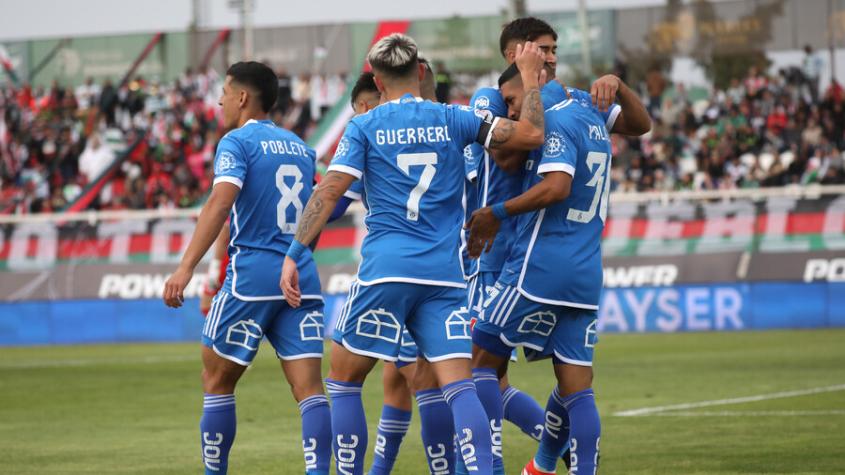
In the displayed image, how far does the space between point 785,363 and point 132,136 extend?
21.9 meters

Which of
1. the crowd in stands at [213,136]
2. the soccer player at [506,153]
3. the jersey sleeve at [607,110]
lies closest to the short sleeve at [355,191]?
the soccer player at [506,153]

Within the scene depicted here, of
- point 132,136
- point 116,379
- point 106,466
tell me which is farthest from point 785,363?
point 132,136

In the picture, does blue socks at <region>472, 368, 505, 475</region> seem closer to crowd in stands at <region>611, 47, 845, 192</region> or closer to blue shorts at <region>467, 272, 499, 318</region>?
blue shorts at <region>467, 272, 499, 318</region>

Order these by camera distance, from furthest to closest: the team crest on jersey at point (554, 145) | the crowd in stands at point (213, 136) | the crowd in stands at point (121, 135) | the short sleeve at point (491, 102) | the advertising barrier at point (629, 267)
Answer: the crowd in stands at point (121, 135), the crowd in stands at point (213, 136), the advertising barrier at point (629, 267), the short sleeve at point (491, 102), the team crest on jersey at point (554, 145)

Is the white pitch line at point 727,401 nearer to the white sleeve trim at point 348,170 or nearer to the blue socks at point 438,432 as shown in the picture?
the blue socks at point 438,432

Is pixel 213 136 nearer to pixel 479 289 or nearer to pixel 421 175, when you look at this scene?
pixel 479 289

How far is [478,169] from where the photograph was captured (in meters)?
8.22

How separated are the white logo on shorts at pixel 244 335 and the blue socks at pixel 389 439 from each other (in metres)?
0.97

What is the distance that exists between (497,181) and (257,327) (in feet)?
5.01

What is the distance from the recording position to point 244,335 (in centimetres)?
778

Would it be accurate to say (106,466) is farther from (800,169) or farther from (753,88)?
(753,88)

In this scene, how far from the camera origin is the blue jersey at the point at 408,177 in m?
7.07

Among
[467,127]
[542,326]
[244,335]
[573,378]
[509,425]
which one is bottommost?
[509,425]

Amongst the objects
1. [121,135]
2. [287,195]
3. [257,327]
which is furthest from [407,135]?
[121,135]
